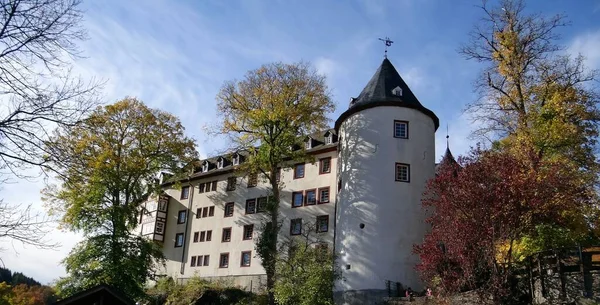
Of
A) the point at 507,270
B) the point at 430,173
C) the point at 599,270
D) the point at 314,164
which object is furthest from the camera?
the point at 314,164

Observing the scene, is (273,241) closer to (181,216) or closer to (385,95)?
(385,95)

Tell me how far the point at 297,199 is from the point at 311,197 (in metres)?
1.45

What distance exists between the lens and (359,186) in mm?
30703

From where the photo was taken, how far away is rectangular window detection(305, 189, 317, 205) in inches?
1502

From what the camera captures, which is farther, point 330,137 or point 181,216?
Answer: point 181,216

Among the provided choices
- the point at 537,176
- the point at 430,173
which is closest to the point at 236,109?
the point at 430,173

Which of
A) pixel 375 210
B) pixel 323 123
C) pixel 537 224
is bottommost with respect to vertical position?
pixel 537 224

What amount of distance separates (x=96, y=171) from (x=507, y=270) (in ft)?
47.2

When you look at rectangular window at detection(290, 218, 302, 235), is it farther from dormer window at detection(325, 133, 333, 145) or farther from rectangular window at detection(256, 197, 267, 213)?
dormer window at detection(325, 133, 333, 145)

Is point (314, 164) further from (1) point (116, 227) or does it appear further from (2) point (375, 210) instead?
(1) point (116, 227)

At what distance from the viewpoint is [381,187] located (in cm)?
2998

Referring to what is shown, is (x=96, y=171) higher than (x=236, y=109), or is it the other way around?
(x=236, y=109)

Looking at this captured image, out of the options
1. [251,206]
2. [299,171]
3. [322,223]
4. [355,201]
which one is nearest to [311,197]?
[322,223]

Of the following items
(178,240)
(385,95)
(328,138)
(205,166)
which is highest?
(385,95)
